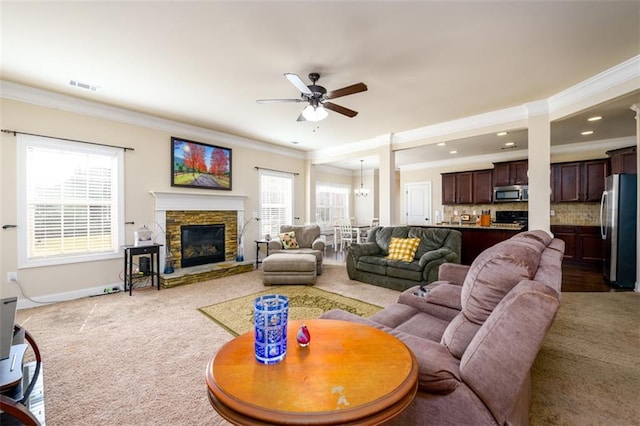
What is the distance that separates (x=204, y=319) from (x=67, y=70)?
3.14m

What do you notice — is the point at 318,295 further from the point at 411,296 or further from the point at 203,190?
the point at 203,190

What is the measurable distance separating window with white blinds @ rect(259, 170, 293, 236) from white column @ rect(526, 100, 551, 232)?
188 inches

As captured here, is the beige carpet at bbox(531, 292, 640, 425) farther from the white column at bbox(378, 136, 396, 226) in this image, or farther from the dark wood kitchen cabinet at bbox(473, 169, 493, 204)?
the dark wood kitchen cabinet at bbox(473, 169, 493, 204)

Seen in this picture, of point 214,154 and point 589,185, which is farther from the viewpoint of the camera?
point 589,185

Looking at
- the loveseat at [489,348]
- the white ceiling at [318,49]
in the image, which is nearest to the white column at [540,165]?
the white ceiling at [318,49]

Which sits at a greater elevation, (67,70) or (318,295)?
(67,70)

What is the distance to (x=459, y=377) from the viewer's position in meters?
1.08

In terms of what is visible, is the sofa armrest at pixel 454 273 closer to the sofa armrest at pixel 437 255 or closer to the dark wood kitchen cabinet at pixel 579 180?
the sofa armrest at pixel 437 255

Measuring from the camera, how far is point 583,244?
5.98 metres

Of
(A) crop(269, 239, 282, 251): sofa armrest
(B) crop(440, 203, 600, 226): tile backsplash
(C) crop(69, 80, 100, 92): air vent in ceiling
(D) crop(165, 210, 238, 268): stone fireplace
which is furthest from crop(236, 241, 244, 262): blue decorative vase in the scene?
(B) crop(440, 203, 600, 226): tile backsplash

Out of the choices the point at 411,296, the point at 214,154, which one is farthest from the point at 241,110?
the point at 411,296

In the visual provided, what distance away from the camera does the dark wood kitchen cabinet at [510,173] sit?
265 inches

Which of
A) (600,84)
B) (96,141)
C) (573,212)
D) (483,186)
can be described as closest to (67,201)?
(96,141)

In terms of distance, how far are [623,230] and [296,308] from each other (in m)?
5.08
